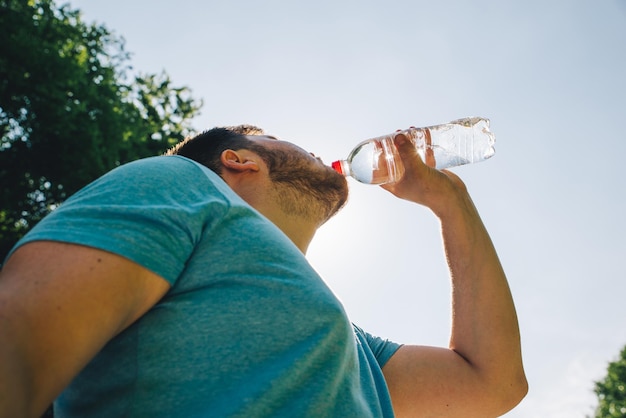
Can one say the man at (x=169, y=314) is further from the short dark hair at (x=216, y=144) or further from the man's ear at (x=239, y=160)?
the short dark hair at (x=216, y=144)

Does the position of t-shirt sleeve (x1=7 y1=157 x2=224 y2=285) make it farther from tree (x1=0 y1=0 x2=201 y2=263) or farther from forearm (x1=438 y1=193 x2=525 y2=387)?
tree (x1=0 y1=0 x2=201 y2=263)

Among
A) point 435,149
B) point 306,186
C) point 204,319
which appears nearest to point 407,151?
point 306,186

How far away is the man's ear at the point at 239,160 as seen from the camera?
2.57m

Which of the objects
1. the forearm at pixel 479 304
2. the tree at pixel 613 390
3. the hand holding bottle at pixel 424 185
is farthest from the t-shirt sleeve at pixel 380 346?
the tree at pixel 613 390

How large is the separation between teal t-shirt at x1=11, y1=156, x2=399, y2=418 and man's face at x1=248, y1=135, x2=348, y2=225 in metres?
1.00

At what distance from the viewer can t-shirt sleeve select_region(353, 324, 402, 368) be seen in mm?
2352

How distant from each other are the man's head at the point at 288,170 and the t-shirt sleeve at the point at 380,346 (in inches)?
22.1

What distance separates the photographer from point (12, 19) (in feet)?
38.5

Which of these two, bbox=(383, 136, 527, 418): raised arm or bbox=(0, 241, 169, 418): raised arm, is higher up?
bbox=(0, 241, 169, 418): raised arm

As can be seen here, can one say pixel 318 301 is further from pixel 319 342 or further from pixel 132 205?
pixel 132 205

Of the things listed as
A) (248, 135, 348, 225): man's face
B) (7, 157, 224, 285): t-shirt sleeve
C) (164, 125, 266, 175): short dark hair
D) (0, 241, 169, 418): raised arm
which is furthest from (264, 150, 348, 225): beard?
(0, 241, 169, 418): raised arm

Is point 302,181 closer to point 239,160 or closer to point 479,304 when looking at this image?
point 239,160

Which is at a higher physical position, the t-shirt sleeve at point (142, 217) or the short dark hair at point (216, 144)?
the short dark hair at point (216, 144)

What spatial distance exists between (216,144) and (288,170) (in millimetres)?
501
